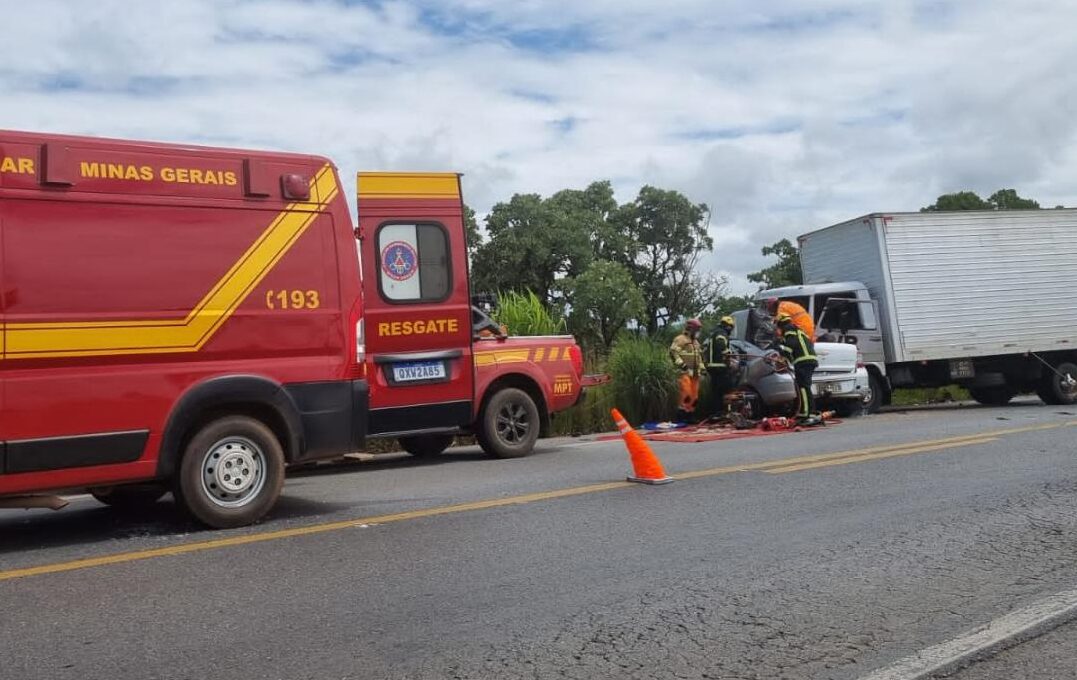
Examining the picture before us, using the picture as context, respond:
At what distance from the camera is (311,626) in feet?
14.1

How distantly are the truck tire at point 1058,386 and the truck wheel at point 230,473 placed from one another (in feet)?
53.0

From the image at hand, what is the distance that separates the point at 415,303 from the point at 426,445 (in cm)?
226

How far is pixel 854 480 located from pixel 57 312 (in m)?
6.14

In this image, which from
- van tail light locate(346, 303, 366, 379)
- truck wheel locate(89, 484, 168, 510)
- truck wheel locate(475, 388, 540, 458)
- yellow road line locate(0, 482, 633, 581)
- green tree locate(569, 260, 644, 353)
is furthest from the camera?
green tree locate(569, 260, 644, 353)

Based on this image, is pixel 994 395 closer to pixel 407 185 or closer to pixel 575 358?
pixel 575 358

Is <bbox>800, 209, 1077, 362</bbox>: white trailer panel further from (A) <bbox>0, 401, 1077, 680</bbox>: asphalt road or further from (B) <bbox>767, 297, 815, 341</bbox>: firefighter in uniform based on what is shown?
(A) <bbox>0, 401, 1077, 680</bbox>: asphalt road

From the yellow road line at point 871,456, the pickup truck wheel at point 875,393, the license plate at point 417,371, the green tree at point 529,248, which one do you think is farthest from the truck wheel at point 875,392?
the green tree at point 529,248

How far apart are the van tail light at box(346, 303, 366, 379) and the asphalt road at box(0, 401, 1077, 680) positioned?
1.05 m

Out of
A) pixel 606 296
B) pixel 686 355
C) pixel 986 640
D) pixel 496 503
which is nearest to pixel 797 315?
pixel 686 355

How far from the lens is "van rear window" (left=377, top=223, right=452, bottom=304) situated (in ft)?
31.9

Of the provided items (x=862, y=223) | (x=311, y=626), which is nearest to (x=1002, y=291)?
(x=862, y=223)

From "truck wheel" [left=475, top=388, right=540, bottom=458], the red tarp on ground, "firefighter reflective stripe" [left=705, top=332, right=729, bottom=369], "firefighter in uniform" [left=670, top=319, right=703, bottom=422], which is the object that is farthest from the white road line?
"firefighter in uniform" [left=670, top=319, right=703, bottom=422]

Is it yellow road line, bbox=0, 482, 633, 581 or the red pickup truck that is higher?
the red pickup truck

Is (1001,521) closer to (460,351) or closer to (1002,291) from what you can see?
(460,351)
